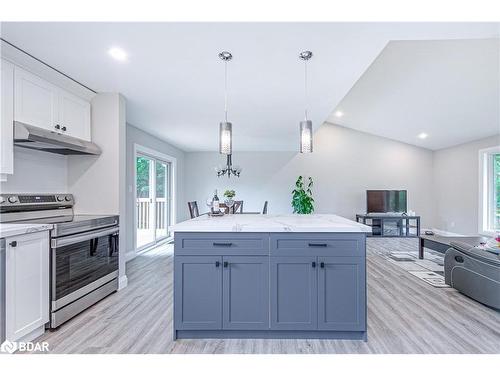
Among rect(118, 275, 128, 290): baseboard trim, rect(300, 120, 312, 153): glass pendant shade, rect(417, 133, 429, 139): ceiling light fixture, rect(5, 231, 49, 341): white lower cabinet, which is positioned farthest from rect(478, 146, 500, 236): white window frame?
rect(5, 231, 49, 341): white lower cabinet

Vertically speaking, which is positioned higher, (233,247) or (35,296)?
(233,247)

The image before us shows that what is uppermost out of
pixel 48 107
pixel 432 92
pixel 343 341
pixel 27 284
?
pixel 432 92

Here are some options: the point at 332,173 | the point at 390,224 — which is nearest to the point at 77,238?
the point at 332,173

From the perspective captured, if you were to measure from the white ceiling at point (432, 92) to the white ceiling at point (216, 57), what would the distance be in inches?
45.5

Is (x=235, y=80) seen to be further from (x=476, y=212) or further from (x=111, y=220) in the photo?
(x=476, y=212)

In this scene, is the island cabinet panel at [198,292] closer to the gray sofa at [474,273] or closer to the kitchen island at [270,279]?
the kitchen island at [270,279]

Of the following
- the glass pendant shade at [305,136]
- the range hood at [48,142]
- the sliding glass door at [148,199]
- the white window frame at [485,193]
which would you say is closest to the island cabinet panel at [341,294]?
the glass pendant shade at [305,136]

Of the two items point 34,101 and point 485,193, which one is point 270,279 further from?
point 485,193

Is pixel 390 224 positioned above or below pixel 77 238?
below

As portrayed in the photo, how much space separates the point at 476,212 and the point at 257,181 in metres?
5.21

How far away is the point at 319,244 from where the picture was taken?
212 centimetres

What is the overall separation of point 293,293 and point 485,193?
609cm
